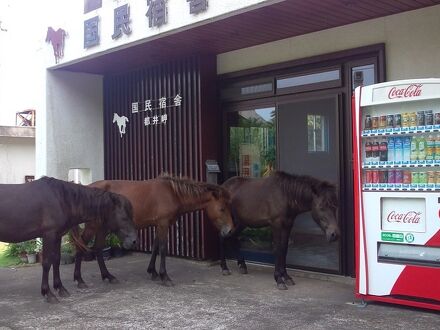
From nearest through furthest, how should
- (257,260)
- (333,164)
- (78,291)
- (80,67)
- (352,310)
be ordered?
(352,310) < (78,291) < (333,164) < (257,260) < (80,67)

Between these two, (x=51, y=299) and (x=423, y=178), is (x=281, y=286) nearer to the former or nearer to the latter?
(x=423, y=178)

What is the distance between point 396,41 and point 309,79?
139 cm

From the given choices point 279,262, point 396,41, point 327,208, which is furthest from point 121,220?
point 396,41

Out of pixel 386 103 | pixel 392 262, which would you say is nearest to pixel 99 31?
pixel 386 103

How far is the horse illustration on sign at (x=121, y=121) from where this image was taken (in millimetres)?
10336

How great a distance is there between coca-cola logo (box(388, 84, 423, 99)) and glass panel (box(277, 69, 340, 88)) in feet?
6.26

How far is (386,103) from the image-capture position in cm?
566

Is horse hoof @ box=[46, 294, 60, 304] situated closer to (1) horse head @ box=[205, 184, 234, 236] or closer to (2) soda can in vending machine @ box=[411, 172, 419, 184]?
(1) horse head @ box=[205, 184, 234, 236]

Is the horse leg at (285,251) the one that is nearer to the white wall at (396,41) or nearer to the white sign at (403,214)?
the white sign at (403,214)

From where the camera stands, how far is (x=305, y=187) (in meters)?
7.09

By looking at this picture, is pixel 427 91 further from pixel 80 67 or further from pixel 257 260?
pixel 80 67

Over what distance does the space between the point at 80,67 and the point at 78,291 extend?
4649 millimetres

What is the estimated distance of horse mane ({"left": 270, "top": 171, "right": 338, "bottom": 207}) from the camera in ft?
22.2

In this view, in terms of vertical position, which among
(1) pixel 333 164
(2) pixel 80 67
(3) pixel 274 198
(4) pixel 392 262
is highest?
(2) pixel 80 67
